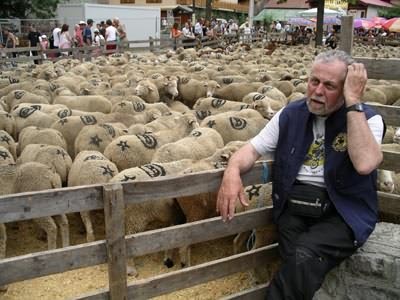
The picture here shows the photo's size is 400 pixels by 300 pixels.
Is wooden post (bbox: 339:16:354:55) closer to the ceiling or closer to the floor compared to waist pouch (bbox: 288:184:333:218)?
closer to the ceiling

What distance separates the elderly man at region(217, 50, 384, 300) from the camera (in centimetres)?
266

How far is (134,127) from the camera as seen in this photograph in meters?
6.77

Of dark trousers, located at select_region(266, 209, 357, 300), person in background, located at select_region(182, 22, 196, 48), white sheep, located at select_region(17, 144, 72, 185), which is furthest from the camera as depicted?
person in background, located at select_region(182, 22, 196, 48)

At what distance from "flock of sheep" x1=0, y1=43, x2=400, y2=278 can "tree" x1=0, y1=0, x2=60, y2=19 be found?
67.3ft

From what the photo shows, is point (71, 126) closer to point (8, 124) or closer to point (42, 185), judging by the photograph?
point (8, 124)

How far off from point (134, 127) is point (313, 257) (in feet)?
14.5

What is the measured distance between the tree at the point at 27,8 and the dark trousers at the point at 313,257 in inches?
1274

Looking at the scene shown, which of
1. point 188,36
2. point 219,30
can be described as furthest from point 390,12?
point 188,36

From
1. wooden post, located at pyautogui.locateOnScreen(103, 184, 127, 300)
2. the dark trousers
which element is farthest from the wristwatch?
wooden post, located at pyautogui.locateOnScreen(103, 184, 127, 300)

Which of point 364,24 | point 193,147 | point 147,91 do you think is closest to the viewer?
point 193,147

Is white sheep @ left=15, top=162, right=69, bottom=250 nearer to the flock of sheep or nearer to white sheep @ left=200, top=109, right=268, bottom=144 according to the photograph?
the flock of sheep

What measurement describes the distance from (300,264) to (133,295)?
102cm

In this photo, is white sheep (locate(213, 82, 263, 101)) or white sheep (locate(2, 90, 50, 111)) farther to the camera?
white sheep (locate(213, 82, 263, 101))

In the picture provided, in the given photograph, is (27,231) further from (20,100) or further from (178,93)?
(178,93)
